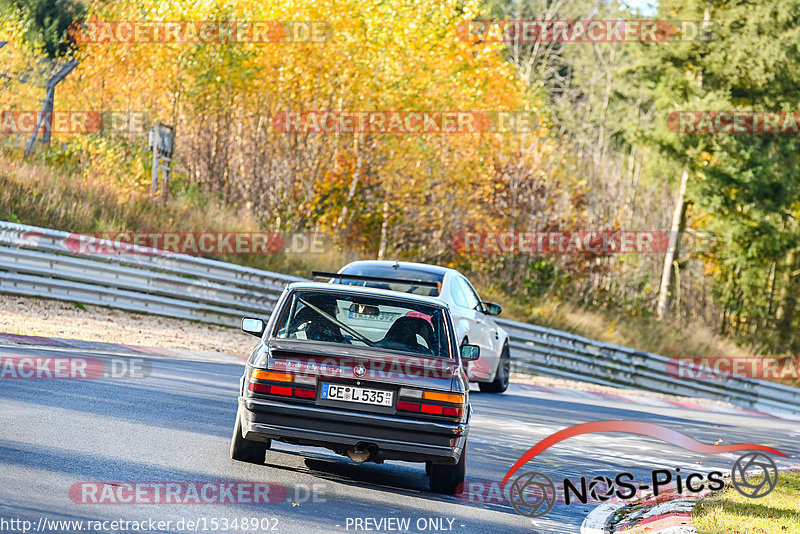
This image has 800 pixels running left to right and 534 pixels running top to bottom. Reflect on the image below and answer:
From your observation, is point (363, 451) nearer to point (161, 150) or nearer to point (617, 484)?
point (617, 484)

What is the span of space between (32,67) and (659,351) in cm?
2021

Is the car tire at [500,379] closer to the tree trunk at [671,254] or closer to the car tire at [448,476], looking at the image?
the car tire at [448,476]

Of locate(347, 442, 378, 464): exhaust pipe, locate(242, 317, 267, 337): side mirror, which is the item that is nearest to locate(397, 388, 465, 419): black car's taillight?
locate(347, 442, 378, 464): exhaust pipe

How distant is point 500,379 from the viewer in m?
18.0

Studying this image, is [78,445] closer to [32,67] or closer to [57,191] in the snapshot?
[57,191]

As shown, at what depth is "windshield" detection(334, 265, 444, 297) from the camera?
14.8 m

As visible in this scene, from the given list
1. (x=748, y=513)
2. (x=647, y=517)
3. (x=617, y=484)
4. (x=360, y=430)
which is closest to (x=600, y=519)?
(x=647, y=517)

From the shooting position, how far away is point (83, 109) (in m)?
29.3

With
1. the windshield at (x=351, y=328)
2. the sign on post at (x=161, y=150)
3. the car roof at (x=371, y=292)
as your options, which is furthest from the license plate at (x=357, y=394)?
the sign on post at (x=161, y=150)

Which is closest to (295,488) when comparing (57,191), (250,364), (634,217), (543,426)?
(250,364)

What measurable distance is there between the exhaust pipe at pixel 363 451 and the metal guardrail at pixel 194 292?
496 inches

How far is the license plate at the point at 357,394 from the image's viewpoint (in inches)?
322

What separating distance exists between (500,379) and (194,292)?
646 cm

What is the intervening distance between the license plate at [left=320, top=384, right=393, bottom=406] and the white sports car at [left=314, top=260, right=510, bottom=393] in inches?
208
